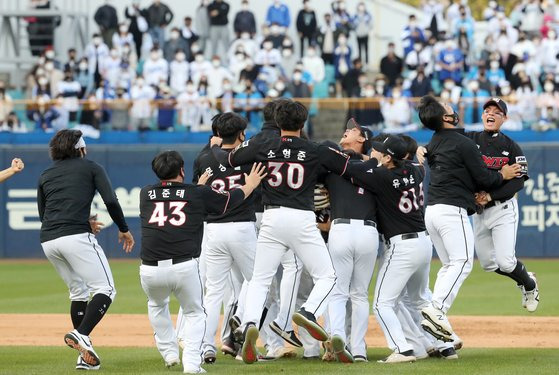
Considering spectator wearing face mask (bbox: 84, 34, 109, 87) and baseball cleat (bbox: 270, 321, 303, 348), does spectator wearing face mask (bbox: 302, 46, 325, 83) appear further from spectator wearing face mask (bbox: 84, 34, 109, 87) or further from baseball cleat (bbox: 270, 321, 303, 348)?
baseball cleat (bbox: 270, 321, 303, 348)

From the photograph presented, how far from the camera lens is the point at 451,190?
938 cm

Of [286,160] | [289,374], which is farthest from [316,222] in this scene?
[289,374]

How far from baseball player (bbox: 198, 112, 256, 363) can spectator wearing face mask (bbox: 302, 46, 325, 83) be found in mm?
15172

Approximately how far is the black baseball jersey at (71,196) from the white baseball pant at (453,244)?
2644 mm

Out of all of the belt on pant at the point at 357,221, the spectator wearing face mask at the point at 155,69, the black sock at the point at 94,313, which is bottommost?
the black sock at the point at 94,313

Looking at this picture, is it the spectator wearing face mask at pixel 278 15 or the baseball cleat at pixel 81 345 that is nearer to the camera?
the baseball cleat at pixel 81 345

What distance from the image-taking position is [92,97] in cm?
2438

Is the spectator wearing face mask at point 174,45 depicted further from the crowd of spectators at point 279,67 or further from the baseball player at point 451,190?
the baseball player at point 451,190

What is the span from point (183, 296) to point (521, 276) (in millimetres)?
3394

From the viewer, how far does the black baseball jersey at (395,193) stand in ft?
29.2

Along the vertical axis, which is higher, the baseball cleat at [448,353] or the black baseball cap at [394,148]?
the black baseball cap at [394,148]

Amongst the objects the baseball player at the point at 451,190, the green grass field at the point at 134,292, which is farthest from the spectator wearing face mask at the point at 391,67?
the baseball player at the point at 451,190

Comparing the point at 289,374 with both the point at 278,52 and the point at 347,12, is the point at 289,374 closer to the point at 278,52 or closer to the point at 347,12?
the point at 278,52

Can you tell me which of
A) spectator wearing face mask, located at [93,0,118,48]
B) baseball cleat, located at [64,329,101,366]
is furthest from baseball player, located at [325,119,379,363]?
spectator wearing face mask, located at [93,0,118,48]
